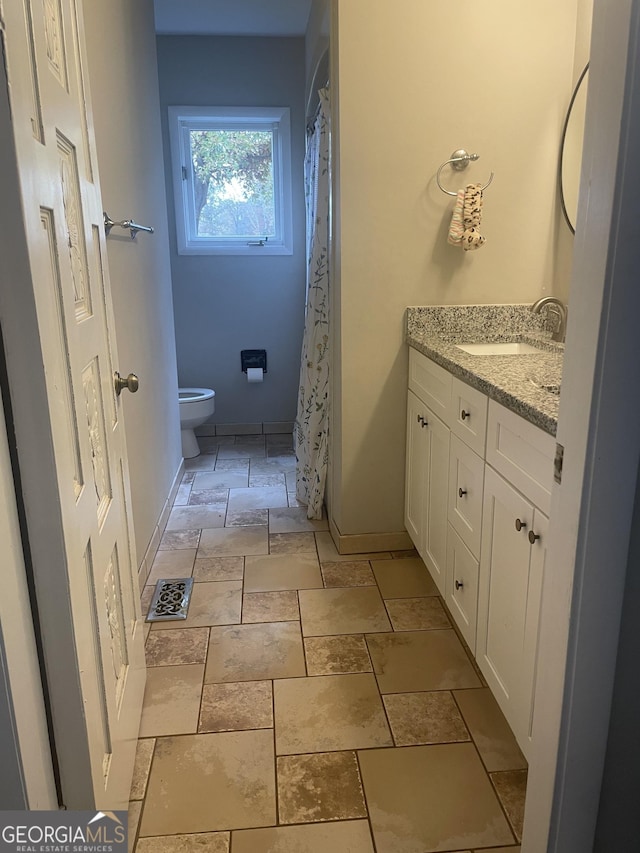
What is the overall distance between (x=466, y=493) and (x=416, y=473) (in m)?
0.62

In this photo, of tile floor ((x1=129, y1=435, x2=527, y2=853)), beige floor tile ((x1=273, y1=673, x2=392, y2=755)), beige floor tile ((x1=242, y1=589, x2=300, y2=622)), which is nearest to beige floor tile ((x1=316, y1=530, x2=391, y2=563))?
tile floor ((x1=129, y1=435, x2=527, y2=853))

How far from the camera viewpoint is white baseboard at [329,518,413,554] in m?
2.70

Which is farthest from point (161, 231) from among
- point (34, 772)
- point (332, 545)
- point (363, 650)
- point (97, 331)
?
point (34, 772)

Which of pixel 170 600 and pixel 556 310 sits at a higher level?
pixel 556 310

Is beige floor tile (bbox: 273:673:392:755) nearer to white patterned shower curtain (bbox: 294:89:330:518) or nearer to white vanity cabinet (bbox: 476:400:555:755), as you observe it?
white vanity cabinet (bbox: 476:400:555:755)

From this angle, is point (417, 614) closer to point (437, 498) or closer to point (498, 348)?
point (437, 498)

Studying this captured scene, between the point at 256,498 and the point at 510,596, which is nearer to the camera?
the point at 510,596

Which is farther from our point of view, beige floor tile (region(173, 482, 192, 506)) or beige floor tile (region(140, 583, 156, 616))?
beige floor tile (region(173, 482, 192, 506))

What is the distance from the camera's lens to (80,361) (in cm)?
121

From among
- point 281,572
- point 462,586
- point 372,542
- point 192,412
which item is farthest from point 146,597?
point 192,412

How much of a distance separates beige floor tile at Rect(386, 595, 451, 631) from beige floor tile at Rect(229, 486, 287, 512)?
106cm

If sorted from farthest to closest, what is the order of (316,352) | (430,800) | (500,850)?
(316,352) → (430,800) → (500,850)

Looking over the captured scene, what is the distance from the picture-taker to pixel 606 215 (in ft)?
2.66

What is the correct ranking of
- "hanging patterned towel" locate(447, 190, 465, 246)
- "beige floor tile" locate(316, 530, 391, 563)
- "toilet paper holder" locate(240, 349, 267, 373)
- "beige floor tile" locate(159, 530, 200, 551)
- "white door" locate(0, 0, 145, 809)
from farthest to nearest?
"toilet paper holder" locate(240, 349, 267, 373) < "beige floor tile" locate(159, 530, 200, 551) < "beige floor tile" locate(316, 530, 391, 563) < "hanging patterned towel" locate(447, 190, 465, 246) < "white door" locate(0, 0, 145, 809)
